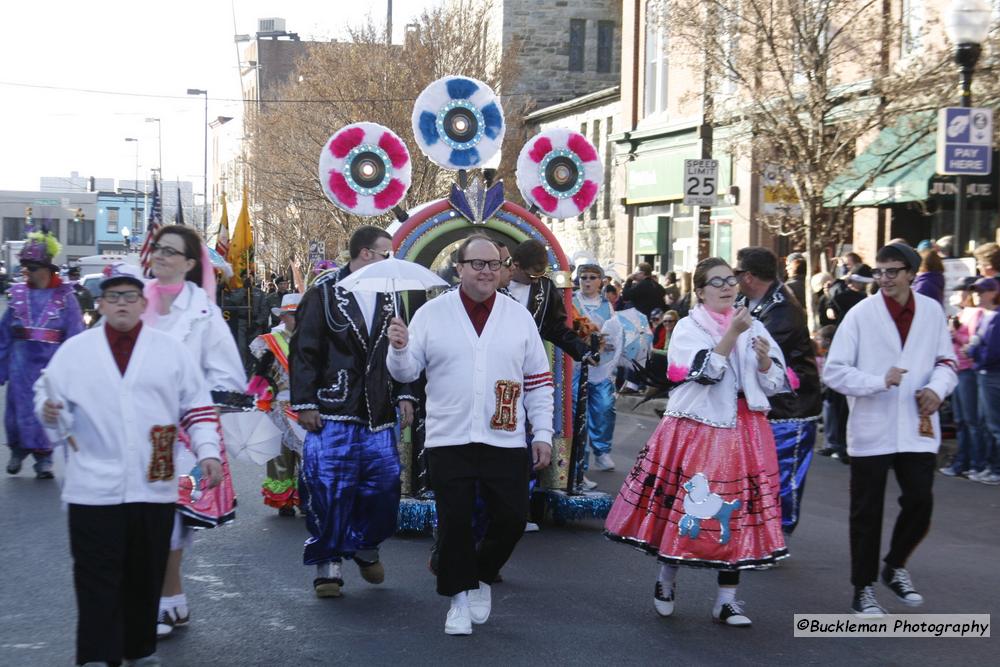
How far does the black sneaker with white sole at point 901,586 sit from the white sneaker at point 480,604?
85.0 inches

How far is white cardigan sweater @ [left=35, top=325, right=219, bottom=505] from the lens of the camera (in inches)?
208

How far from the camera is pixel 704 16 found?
745 inches

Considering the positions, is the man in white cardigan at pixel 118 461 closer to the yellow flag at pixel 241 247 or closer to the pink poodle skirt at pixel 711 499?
the pink poodle skirt at pixel 711 499

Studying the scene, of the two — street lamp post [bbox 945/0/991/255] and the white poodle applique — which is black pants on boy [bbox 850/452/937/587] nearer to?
the white poodle applique

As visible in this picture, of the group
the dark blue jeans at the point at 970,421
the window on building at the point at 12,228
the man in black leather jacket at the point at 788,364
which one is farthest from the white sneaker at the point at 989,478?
the window on building at the point at 12,228

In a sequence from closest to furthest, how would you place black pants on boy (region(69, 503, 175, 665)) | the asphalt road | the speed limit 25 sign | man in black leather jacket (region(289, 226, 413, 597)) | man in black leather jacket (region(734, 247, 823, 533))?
black pants on boy (region(69, 503, 175, 665)), the asphalt road, man in black leather jacket (region(289, 226, 413, 597)), man in black leather jacket (region(734, 247, 823, 533)), the speed limit 25 sign

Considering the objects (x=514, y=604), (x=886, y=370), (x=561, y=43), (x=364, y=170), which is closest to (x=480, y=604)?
(x=514, y=604)

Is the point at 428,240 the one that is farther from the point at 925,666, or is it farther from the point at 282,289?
the point at 282,289

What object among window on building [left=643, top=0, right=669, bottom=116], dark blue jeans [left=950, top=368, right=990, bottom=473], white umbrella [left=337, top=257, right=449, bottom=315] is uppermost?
window on building [left=643, top=0, right=669, bottom=116]

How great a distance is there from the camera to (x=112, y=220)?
311 feet

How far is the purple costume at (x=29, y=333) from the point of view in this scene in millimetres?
11977

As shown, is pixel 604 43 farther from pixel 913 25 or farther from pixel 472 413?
pixel 472 413

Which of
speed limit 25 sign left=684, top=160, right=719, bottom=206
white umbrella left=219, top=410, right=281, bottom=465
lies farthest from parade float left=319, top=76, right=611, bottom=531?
speed limit 25 sign left=684, top=160, right=719, bottom=206

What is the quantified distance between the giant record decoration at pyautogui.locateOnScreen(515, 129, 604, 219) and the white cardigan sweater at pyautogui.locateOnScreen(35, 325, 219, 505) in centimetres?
538
